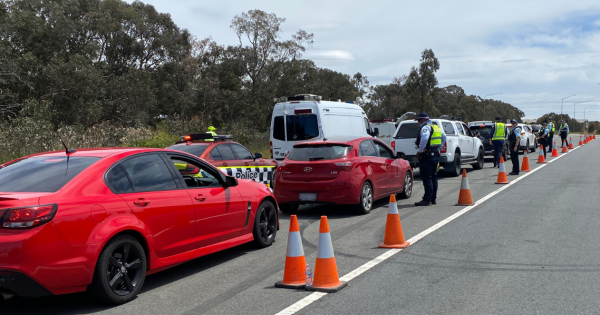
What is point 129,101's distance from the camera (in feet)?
121

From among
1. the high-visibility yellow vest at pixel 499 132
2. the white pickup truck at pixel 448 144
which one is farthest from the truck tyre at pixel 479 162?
the white pickup truck at pixel 448 144

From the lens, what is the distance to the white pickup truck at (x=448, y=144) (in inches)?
668

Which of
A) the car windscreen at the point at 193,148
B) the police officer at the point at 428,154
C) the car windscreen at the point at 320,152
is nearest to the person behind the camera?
the car windscreen at the point at 320,152

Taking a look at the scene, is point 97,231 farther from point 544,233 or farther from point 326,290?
point 544,233

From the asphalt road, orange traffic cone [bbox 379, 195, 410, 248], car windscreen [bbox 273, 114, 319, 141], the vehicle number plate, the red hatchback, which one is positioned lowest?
the asphalt road

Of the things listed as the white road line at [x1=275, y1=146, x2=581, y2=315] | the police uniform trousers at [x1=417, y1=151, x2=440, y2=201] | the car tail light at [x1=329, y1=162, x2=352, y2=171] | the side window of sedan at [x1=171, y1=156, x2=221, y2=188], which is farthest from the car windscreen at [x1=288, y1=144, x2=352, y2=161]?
the side window of sedan at [x1=171, y1=156, x2=221, y2=188]

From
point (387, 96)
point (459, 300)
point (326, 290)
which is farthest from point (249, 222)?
point (387, 96)

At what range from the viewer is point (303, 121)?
15.5m

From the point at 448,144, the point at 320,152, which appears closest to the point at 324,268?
the point at 320,152

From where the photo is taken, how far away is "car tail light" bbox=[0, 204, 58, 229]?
4383mm

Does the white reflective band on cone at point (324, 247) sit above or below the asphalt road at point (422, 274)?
above

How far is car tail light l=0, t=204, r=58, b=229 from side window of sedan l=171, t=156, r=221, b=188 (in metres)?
1.99

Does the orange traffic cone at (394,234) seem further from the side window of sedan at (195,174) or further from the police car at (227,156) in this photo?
the police car at (227,156)

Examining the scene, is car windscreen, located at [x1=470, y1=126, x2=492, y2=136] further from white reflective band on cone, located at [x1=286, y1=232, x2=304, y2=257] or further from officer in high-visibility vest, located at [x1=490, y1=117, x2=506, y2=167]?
white reflective band on cone, located at [x1=286, y1=232, x2=304, y2=257]
